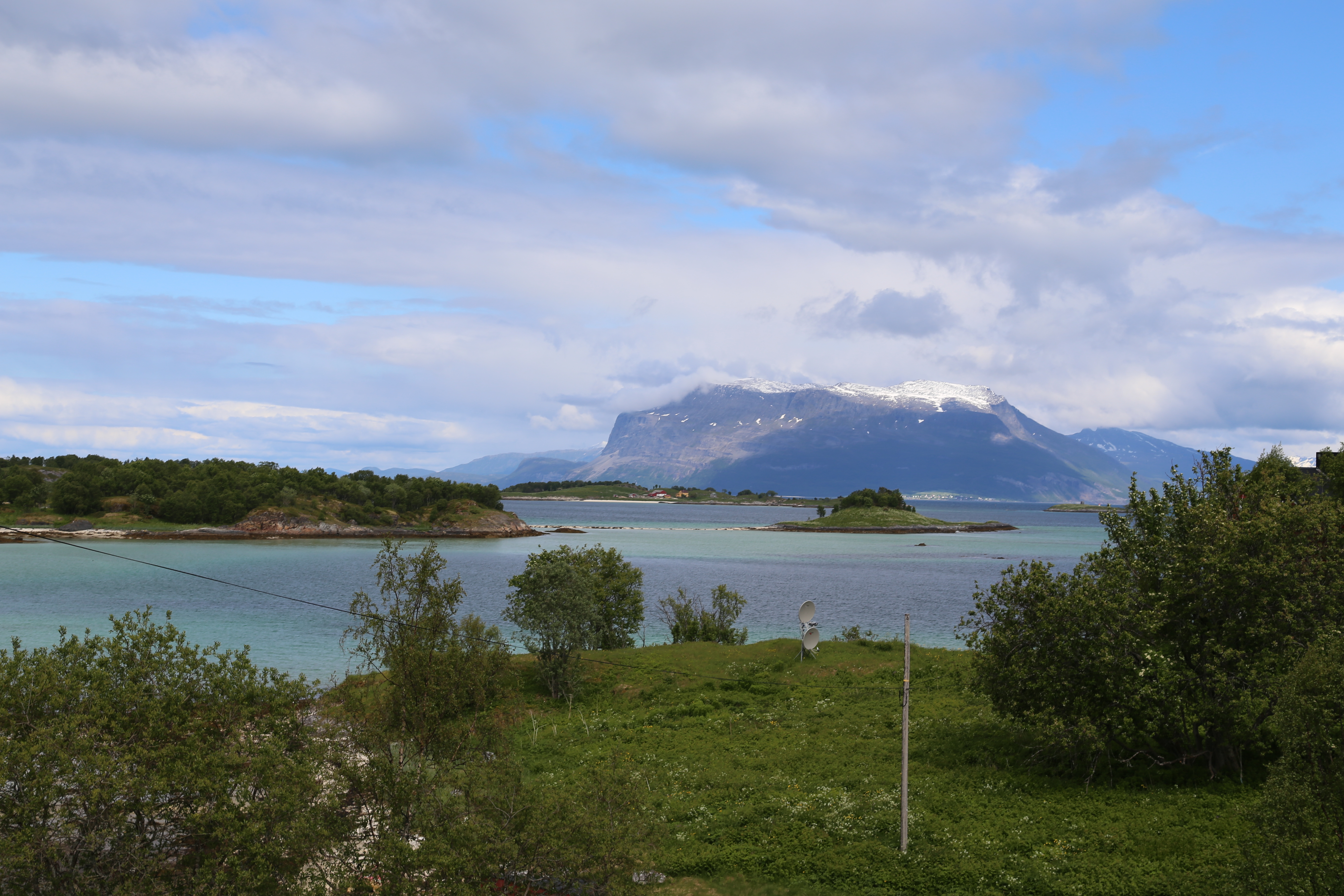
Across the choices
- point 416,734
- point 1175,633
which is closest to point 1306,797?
point 1175,633

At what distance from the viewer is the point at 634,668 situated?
152 feet

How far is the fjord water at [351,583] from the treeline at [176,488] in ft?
65.9

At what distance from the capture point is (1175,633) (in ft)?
85.6

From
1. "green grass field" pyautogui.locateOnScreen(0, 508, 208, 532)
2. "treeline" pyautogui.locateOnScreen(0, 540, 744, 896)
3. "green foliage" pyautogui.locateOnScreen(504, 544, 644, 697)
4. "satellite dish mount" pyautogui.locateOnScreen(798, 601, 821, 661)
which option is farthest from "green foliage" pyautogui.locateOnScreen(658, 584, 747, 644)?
"green grass field" pyautogui.locateOnScreen(0, 508, 208, 532)

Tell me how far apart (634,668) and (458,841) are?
3076 centimetres

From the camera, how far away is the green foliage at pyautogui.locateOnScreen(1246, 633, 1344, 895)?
559 inches

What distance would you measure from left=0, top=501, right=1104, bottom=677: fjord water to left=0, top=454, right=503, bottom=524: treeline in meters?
20.1

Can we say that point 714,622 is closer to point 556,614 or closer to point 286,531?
point 556,614

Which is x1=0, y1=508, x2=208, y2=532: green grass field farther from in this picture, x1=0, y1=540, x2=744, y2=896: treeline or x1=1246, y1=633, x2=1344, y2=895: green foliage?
x1=1246, y1=633, x2=1344, y2=895: green foliage

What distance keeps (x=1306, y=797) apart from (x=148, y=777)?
22450mm

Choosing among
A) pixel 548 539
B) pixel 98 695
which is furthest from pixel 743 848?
pixel 548 539

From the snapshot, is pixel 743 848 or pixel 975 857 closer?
pixel 975 857

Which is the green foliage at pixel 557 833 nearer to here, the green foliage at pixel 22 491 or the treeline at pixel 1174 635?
the treeline at pixel 1174 635

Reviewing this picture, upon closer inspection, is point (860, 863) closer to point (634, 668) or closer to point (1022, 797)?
point (1022, 797)
